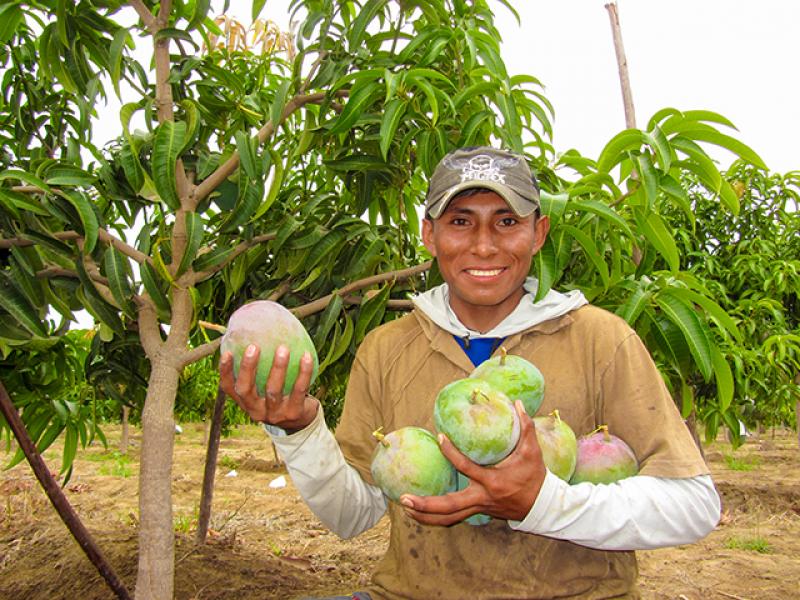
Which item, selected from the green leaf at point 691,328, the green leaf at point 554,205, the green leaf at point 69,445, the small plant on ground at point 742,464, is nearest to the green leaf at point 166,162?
the green leaf at point 554,205

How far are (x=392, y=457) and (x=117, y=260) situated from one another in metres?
1.11

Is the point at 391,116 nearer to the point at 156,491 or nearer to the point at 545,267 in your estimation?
the point at 545,267

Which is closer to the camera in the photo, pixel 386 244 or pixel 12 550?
pixel 386 244

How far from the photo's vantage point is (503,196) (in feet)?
5.13

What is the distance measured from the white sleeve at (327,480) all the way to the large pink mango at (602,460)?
1.65 ft

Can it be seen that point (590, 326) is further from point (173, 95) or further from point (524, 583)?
point (173, 95)

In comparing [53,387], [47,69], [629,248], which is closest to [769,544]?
[629,248]

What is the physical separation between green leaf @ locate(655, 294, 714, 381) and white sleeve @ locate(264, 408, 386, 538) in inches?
33.4

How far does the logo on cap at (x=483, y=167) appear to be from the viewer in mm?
1593

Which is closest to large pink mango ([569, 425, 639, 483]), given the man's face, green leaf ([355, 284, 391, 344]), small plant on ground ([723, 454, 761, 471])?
the man's face

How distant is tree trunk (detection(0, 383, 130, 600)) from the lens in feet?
6.61

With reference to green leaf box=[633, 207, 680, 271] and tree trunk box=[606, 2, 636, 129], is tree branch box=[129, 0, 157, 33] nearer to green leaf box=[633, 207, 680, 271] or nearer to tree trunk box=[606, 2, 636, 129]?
green leaf box=[633, 207, 680, 271]

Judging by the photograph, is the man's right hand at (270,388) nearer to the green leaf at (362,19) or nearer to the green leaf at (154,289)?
the green leaf at (154,289)

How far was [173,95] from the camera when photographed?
2.16 m
